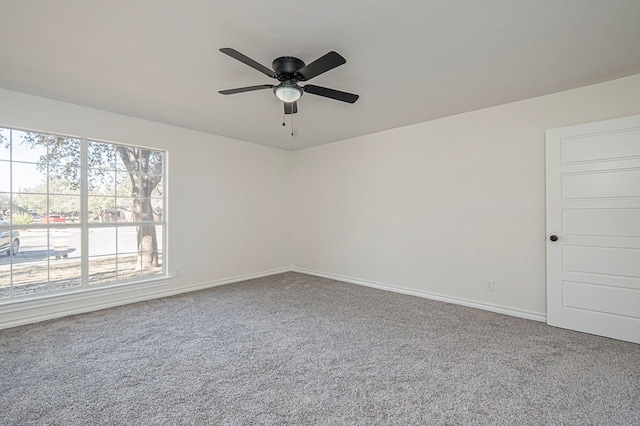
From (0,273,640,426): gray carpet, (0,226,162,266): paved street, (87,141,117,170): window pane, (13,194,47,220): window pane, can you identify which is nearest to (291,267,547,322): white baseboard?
(0,273,640,426): gray carpet

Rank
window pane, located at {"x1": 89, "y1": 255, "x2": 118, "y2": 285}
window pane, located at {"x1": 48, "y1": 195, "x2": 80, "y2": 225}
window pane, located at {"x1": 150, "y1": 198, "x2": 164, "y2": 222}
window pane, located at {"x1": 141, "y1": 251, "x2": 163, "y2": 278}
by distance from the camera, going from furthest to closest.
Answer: window pane, located at {"x1": 150, "y1": 198, "x2": 164, "y2": 222}, window pane, located at {"x1": 141, "y1": 251, "x2": 163, "y2": 278}, window pane, located at {"x1": 89, "y1": 255, "x2": 118, "y2": 285}, window pane, located at {"x1": 48, "y1": 195, "x2": 80, "y2": 225}

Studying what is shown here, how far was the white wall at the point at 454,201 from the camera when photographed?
3.41 metres

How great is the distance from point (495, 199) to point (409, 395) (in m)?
2.69

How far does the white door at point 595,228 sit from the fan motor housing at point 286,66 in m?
2.82

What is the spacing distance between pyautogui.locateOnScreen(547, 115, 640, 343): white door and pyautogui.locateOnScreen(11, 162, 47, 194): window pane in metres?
5.76

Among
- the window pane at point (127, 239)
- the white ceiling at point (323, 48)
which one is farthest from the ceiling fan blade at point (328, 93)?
the window pane at point (127, 239)

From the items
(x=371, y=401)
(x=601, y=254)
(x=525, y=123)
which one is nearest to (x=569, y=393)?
(x=371, y=401)

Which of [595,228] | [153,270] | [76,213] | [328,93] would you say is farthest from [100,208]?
[595,228]

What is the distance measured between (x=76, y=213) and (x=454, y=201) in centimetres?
487

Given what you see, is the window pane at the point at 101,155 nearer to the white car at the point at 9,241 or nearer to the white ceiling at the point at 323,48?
the white ceiling at the point at 323,48

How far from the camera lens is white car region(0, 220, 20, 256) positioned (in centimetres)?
331

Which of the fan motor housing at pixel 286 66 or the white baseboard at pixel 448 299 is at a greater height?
the fan motor housing at pixel 286 66

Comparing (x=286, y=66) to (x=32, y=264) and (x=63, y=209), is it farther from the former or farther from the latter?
(x=32, y=264)

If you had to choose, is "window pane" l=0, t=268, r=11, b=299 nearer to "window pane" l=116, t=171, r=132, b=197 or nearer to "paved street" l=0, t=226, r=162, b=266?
"paved street" l=0, t=226, r=162, b=266
